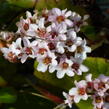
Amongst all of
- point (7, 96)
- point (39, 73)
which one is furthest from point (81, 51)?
point (7, 96)

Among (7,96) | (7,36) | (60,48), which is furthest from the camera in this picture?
(7,96)

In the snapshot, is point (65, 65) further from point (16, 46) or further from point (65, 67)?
point (16, 46)

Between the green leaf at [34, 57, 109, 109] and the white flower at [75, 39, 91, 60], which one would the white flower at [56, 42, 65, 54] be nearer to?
the white flower at [75, 39, 91, 60]

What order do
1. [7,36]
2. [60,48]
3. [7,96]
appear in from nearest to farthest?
[60,48]
[7,36]
[7,96]

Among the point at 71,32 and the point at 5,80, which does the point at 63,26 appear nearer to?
the point at 71,32

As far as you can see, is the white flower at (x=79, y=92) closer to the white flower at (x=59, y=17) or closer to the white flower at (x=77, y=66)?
the white flower at (x=77, y=66)

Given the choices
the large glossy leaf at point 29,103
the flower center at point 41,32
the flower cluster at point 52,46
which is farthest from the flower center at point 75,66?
the large glossy leaf at point 29,103

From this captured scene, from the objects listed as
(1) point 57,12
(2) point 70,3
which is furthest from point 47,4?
(1) point 57,12
